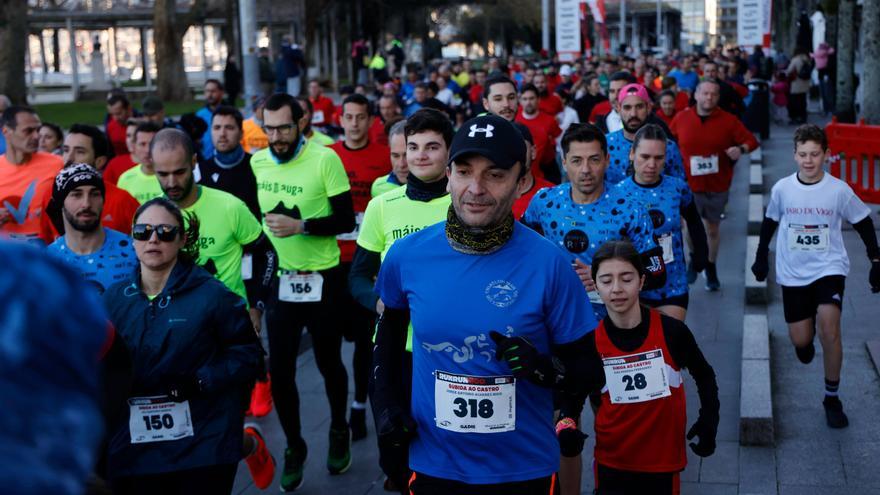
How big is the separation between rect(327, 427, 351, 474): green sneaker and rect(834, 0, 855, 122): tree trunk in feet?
51.1

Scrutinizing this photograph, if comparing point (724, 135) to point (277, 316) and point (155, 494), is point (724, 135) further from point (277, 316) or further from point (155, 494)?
point (155, 494)

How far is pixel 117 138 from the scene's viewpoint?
1238 centimetres

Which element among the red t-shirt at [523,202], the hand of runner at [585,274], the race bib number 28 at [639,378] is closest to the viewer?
the race bib number 28 at [639,378]

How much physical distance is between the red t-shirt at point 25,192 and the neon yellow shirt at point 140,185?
16.5 inches

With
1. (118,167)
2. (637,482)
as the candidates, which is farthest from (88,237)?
(118,167)

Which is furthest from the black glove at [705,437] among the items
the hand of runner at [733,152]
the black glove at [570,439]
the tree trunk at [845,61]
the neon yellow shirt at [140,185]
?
the tree trunk at [845,61]

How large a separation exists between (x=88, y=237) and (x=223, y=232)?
933 mm

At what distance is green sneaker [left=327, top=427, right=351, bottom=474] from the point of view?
22.3ft

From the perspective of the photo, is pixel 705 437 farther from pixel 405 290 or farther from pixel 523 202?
pixel 523 202

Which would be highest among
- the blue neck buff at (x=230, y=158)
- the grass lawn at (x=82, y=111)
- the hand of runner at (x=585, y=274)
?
the blue neck buff at (x=230, y=158)

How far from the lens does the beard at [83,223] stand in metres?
5.48

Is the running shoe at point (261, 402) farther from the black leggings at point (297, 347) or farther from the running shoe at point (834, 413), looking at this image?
the running shoe at point (834, 413)

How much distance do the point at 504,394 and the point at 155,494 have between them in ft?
6.02

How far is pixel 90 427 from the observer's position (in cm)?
137
